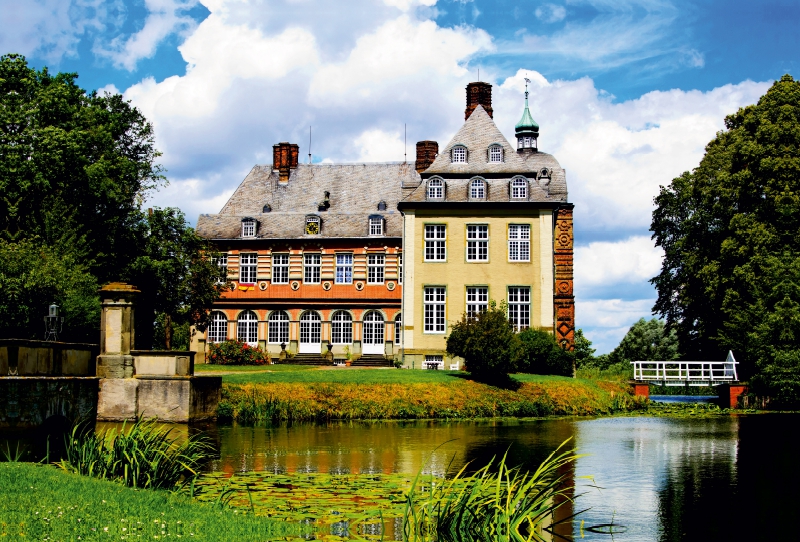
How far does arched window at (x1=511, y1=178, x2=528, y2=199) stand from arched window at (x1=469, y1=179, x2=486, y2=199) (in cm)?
128

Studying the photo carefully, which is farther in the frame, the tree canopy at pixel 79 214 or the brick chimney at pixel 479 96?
the brick chimney at pixel 479 96

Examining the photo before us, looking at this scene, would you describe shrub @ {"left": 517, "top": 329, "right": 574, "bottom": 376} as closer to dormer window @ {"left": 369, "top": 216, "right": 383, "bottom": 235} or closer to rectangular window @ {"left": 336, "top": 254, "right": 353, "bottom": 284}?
dormer window @ {"left": 369, "top": 216, "right": 383, "bottom": 235}

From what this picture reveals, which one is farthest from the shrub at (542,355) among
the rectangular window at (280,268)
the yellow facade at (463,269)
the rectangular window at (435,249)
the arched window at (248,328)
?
the arched window at (248,328)

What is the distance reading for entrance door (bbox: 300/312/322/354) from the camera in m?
49.1

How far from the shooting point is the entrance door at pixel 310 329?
49.1 m

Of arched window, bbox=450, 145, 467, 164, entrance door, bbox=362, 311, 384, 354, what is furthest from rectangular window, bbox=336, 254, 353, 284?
arched window, bbox=450, 145, 467, 164

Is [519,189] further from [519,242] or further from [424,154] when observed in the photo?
[424,154]

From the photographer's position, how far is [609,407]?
106 ft

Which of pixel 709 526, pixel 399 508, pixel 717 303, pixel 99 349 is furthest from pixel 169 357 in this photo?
pixel 717 303

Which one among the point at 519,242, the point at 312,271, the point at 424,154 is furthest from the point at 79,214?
the point at 424,154

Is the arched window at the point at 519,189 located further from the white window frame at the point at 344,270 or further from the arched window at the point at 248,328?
the arched window at the point at 248,328

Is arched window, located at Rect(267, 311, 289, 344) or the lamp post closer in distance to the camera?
the lamp post

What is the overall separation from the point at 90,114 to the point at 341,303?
1648 centimetres

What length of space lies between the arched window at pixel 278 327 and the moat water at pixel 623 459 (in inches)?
926
